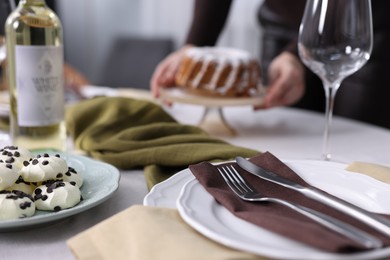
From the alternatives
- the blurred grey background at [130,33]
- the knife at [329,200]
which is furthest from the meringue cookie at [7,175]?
the blurred grey background at [130,33]

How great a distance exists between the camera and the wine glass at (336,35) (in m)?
0.72

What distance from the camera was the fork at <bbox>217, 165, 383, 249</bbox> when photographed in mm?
371

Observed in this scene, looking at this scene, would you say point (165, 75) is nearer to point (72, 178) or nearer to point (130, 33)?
point (72, 178)

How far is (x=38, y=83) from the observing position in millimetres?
750

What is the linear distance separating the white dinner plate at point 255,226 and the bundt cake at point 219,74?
0.54 metres

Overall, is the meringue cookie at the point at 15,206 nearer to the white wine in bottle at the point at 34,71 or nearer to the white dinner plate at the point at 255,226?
the white dinner plate at the point at 255,226

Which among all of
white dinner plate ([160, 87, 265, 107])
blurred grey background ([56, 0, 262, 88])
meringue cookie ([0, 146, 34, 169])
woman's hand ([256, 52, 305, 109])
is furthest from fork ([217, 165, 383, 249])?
blurred grey background ([56, 0, 262, 88])

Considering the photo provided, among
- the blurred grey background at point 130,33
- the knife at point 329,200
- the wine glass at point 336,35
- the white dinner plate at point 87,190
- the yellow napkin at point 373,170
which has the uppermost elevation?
the wine glass at point 336,35

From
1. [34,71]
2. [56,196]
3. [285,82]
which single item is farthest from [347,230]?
[285,82]

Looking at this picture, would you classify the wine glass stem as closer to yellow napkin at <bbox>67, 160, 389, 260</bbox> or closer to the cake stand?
the cake stand

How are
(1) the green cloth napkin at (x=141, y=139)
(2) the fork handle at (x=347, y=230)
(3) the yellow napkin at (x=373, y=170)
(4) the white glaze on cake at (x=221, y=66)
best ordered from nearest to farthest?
(2) the fork handle at (x=347, y=230) < (3) the yellow napkin at (x=373, y=170) < (1) the green cloth napkin at (x=141, y=139) < (4) the white glaze on cake at (x=221, y=66)

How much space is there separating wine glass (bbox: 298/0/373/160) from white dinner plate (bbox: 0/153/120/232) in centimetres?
36

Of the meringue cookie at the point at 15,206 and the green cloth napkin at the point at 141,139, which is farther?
the green cloth napkin at the point at 141,139

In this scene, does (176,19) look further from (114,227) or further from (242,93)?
(114,227)
